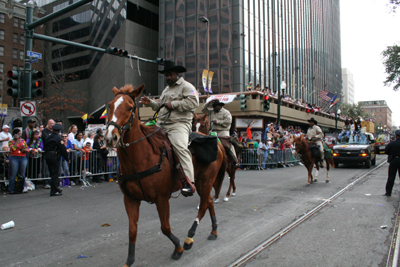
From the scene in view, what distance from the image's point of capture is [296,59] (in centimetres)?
4678

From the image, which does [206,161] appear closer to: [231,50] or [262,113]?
[262,113]

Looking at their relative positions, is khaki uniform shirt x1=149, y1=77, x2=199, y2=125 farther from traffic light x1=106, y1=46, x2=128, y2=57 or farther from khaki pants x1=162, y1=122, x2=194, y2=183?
traffic light x1=106, y1=46, x2=128, y2=57

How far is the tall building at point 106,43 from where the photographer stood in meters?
34.4

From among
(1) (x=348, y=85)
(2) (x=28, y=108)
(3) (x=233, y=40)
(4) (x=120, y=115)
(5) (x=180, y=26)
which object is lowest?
(4) (x=120, y=115)

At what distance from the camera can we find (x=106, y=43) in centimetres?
4044

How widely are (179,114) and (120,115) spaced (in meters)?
1.29

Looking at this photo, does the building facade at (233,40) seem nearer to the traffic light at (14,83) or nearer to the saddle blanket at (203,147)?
the traffic light at (14,83)

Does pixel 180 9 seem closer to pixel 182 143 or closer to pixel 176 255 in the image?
pixel 182 143

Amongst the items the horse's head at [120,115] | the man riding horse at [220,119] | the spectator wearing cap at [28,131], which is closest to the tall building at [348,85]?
the man riding horse at [220,119]

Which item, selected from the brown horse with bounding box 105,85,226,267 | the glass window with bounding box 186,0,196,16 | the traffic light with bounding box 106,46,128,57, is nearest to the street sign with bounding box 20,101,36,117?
the traffic light with bounding box 106,46,128,57

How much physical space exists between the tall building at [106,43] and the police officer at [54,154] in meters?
15.7

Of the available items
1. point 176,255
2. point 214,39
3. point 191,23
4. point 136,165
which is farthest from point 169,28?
point 176,255

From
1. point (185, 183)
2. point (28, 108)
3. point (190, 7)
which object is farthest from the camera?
point (190, 7)

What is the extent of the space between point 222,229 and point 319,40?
62787 millimetres
